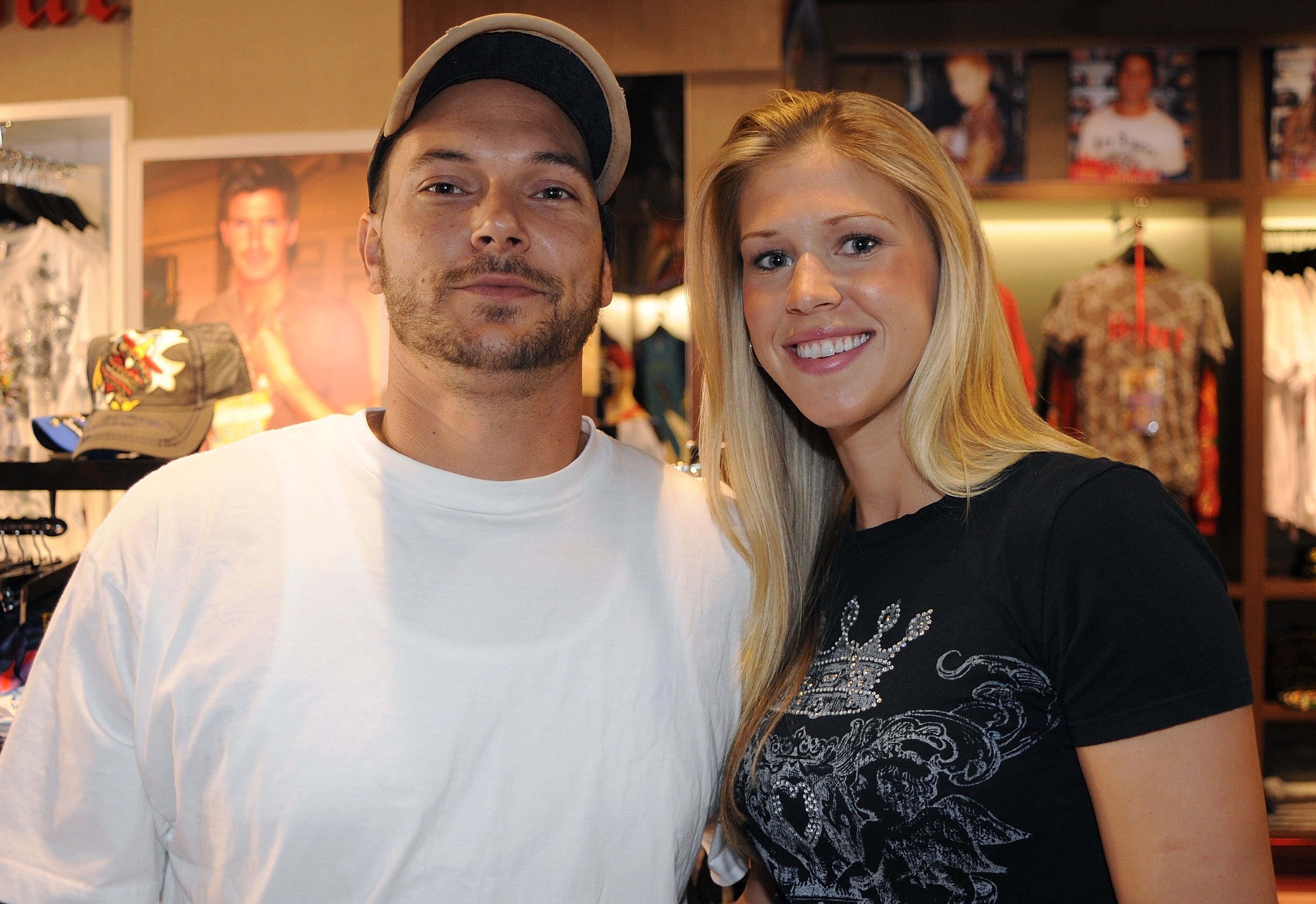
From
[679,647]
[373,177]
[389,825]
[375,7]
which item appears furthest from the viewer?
[375,7]

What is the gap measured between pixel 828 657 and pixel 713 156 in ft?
2.62

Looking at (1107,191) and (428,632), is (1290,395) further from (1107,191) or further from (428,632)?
(428,632)

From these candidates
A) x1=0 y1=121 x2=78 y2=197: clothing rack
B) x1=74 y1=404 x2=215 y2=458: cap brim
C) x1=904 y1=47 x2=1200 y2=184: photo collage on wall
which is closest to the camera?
x1=74 y1=404 x2=215 y2=458: cap brim

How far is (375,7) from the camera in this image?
363cm

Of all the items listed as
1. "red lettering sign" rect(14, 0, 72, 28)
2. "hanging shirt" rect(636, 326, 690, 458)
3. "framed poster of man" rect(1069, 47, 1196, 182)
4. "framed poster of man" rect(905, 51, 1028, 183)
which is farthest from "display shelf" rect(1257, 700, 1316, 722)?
"red lettering sign" rect(14, 0, 72, 28)

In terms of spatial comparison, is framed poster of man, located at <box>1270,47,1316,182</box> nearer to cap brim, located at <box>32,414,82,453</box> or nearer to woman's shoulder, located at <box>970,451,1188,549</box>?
woman's shoulder, located at <box>970,451,1188,549</box>

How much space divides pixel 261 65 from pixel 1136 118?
3.43m

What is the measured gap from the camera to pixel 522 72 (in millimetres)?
1479

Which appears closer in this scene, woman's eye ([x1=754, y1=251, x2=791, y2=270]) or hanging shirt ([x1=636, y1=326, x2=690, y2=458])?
woman's eye ([x1=754, y1=251, x2=791, y2=270])

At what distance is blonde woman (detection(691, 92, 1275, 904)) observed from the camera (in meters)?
1.09

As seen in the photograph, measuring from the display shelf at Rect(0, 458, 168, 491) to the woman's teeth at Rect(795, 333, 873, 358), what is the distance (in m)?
1.17

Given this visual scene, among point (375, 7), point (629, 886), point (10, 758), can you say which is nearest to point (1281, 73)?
point (375, 7)

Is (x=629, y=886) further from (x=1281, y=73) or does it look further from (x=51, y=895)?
(x=1281, y=73)

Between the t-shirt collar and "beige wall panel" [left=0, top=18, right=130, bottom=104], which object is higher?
"beige wall panel" [left=0, top=18, right=130, bottom=104]
